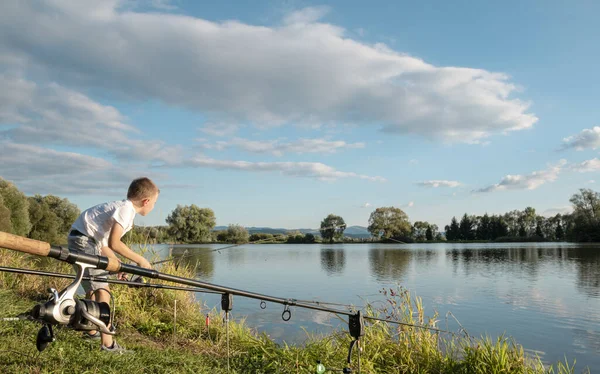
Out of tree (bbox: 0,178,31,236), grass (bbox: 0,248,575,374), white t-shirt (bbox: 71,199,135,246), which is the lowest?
grass (bbox: 0,248,575,374)

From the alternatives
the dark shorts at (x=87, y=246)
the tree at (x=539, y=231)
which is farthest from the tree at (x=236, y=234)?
the tree at (x=539, y=231)

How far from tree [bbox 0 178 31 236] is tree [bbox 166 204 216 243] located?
493 inches

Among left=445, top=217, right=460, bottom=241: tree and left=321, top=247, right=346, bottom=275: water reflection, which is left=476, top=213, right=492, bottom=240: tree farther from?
left=321, top=247, right=346, bottom=275: water reflection

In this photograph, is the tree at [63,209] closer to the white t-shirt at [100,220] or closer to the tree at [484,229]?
the white t-shirt at [100,220]

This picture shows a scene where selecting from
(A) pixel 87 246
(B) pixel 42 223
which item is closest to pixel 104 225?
(A) pixel 87 246

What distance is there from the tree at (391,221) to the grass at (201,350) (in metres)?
71.7

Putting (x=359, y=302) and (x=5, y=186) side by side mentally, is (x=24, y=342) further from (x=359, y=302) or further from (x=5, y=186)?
(x=5, y=186)

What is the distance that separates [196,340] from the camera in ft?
19.1

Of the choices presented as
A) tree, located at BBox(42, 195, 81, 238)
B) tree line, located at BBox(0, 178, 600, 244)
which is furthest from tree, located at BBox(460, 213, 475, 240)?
tree, located at BBox(42, 195, 81, 238)

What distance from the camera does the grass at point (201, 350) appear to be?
381 centimetres

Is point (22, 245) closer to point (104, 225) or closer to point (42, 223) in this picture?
point (104, 225)

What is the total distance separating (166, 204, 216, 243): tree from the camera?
46.3 meters

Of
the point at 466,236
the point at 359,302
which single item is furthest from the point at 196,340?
the point at 466,236

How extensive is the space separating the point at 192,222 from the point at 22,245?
45763 mm
